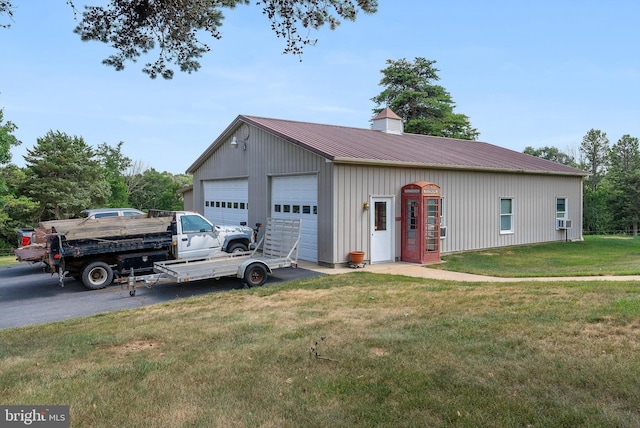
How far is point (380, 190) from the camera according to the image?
42.0 ft

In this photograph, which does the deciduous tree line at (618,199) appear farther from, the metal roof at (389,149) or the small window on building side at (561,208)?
the metal roof at (389,149)

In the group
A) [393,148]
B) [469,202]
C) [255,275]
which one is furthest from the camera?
[393,148]

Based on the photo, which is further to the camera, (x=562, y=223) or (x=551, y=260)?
(x=562, y=223)

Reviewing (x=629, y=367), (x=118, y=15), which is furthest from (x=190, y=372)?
(x=118, y=15)

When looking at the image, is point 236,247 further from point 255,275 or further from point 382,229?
point 382,229

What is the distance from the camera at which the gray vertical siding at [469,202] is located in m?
12.2

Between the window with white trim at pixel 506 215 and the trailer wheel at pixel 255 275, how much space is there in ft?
35.3

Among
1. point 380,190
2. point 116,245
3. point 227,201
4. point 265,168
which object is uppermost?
point 265,168

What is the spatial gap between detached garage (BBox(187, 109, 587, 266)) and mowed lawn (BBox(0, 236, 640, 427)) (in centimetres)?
534

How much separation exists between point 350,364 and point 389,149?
37.4ft

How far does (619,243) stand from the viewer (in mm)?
19000

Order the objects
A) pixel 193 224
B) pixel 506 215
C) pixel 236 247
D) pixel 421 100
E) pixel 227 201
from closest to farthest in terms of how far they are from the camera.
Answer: pixel 193 224 < pixel 236 247 < pixel 506 215 < pixel 227 201 < pixel 421 100

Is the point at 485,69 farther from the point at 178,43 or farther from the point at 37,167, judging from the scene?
the point at 37,167

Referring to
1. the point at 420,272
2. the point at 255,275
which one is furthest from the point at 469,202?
the point at 255,275
